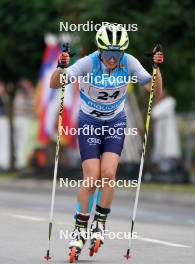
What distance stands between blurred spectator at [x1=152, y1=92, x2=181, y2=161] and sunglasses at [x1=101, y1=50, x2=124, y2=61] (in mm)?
29410

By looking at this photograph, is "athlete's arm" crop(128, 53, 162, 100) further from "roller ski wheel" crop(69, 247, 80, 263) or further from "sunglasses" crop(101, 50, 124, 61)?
"roller ski wheel" crop(69, 247, 80, 263)

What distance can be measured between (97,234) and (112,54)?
1695mm

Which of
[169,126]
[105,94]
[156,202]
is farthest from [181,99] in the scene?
[105,94]

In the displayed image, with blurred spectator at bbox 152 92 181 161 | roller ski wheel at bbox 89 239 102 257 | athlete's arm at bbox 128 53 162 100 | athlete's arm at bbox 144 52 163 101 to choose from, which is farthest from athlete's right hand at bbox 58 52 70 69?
blurred spectator at bbox 152 92 181 161

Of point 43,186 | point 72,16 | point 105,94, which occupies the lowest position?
point 43,186

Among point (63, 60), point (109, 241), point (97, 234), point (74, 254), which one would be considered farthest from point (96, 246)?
point (109, 241)

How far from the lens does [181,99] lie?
52719 millimetres

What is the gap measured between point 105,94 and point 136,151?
26386mm

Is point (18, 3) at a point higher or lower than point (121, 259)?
higher

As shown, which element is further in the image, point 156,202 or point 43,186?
point 43,186

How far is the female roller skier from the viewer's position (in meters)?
10.1

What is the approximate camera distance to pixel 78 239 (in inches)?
397

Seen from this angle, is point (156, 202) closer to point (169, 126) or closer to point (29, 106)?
point (169, 126)

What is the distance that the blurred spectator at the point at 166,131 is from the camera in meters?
40.8
